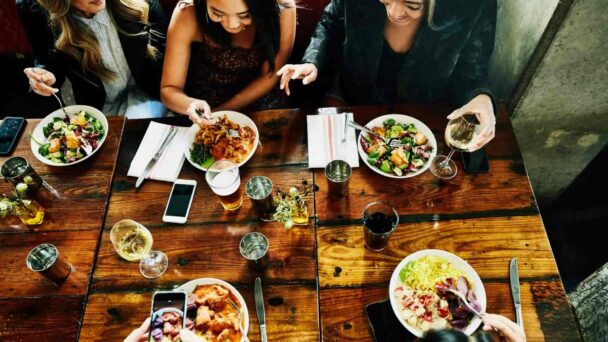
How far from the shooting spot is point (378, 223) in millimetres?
1805

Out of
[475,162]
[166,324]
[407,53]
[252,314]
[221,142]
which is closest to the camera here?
[166,324]

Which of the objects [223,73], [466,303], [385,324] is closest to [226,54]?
[223,73]

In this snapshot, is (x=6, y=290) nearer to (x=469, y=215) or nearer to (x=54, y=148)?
(x=54, y=148)

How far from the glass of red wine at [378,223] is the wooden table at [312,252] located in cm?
6

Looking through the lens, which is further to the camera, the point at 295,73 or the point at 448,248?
the point at 295,73

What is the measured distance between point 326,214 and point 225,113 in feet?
2.83

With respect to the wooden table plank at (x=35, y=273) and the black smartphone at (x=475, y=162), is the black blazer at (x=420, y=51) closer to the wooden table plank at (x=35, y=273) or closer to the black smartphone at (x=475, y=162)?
the black smartphone at (x=475, y=162)

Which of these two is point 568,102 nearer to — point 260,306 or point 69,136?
point 260,306

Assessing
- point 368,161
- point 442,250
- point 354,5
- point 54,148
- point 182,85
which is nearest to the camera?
point 442,250

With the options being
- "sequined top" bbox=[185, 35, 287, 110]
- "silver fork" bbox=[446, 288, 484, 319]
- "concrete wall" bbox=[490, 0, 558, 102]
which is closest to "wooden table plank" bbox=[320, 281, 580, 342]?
"silver fork" bbox=[446, 288, 484, 319]

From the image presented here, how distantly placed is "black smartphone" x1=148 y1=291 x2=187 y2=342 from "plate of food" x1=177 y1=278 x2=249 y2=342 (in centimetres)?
17

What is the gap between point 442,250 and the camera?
1.80 meters

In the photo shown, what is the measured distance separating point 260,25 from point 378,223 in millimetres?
1412

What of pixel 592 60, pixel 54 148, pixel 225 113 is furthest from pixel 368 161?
pixel 54 148
